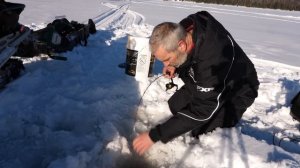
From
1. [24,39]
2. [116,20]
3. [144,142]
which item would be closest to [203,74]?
[144,142]

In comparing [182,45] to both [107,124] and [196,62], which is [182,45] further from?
[107,124]

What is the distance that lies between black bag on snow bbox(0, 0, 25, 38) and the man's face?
1876 millimetres

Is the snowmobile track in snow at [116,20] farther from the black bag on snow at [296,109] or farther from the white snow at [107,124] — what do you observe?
the black bag on snow at [296,109]

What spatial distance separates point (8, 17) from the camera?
3.56m

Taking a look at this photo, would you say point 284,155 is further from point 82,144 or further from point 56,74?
point 56,74

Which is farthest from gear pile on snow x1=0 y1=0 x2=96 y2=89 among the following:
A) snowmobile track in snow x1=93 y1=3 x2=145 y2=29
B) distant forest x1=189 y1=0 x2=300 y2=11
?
distant forest x1=189 y1=0 x2=300 y2=11

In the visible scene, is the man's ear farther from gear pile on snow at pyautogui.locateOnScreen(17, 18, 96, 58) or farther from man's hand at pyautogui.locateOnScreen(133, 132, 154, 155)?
gear pile on snow at pyautogui.locateOnScreen(17, 18, 96, 58)

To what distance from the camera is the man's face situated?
2.43 m

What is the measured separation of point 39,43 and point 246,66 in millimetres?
2821

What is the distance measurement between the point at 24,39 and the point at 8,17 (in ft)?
2.67

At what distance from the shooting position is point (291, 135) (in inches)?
142

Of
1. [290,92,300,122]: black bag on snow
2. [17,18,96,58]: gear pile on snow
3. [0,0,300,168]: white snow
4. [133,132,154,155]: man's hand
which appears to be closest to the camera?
[133,132,154,155]: man's hand

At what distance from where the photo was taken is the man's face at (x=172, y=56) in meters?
2.43

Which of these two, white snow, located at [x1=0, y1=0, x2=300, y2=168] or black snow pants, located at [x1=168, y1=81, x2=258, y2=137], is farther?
black snow pants, located at [x1=168, y1=81, x2=258, y2=137]
